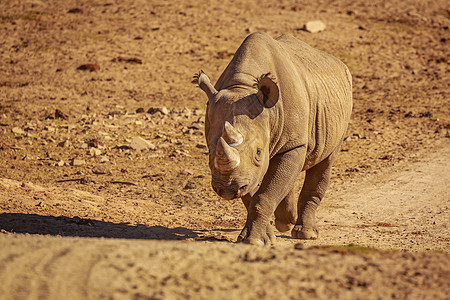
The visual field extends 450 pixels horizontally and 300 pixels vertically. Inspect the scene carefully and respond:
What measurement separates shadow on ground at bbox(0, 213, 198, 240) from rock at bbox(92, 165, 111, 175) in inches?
110

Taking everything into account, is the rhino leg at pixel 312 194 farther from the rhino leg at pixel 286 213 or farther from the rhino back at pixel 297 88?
the rhino back at pixel 297 88

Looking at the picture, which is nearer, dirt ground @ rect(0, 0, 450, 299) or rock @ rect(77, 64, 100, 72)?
dirt ground @ rect(0, 0, 450, 299)

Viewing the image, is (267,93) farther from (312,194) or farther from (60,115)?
(60,115)

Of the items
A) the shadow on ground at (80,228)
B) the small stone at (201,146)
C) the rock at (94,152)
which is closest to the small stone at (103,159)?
the rock at (94,152)

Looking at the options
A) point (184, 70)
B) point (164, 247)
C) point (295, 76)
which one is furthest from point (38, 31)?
point (164, 247)

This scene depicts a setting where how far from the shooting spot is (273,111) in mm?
6773

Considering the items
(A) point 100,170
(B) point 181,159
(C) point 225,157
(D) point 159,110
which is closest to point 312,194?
(C) point 225,157

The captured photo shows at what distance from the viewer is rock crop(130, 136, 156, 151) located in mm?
11961

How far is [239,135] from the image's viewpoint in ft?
20.5

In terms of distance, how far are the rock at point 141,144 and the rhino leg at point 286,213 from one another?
3900 mm

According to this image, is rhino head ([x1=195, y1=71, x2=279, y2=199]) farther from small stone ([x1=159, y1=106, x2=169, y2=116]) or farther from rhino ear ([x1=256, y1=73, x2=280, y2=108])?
small stone ([x1=159, y1=106, x2=169, y2=116])

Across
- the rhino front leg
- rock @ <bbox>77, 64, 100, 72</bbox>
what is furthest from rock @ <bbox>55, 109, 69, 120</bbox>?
the rhino front leg

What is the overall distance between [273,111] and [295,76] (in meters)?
0.68

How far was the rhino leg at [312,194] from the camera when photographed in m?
8.45
